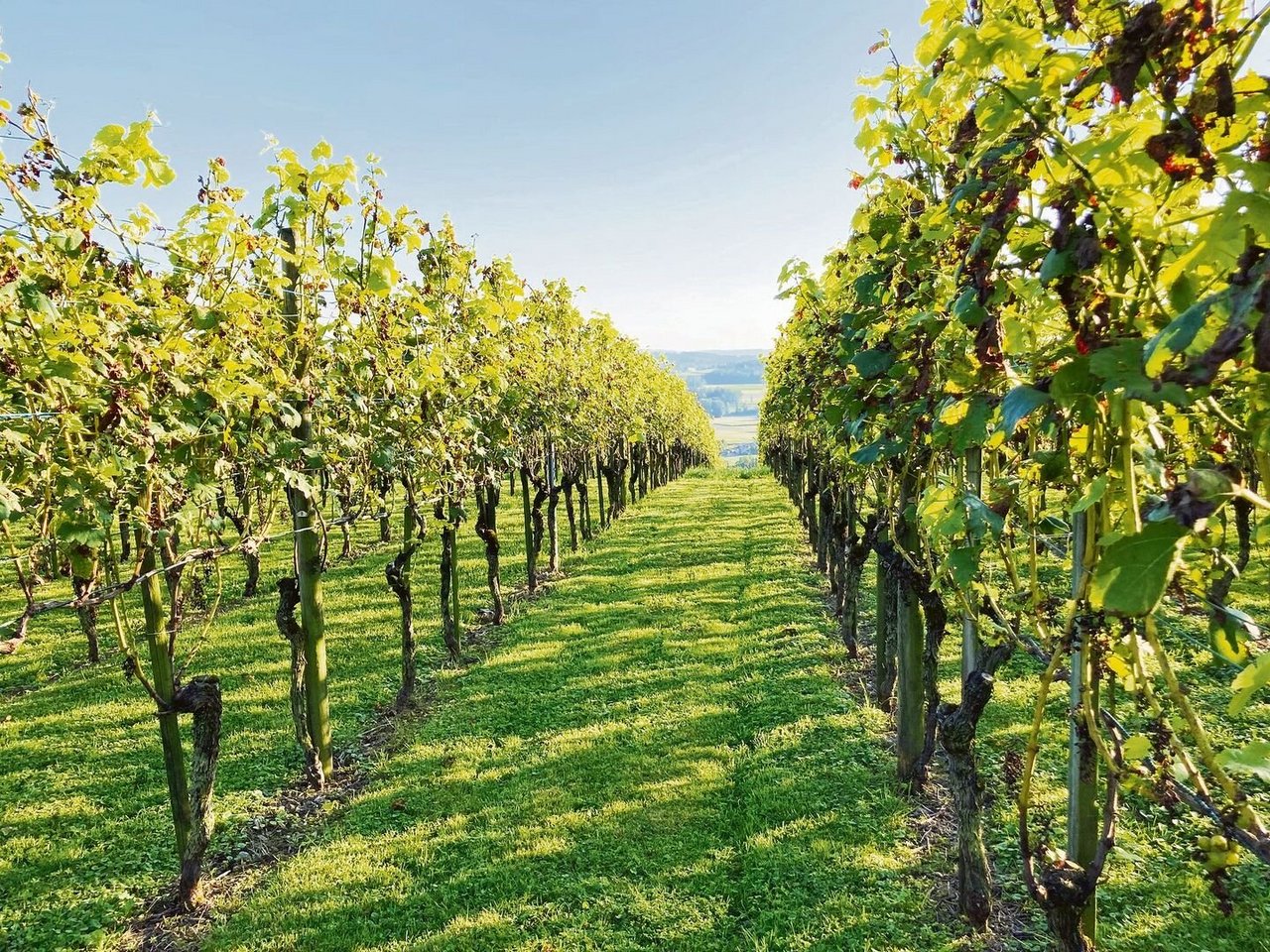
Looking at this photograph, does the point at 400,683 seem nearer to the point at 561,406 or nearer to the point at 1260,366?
the point at 561,406

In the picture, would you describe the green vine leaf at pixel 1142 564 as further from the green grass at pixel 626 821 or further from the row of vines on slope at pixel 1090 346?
the green grass at pixel 626 821

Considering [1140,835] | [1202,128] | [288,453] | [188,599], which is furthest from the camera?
[188,599]

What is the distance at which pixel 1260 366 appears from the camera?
853 millimetres

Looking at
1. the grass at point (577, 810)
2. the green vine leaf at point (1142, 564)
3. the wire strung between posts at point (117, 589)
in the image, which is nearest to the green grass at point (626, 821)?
the grass at point (577, 810)

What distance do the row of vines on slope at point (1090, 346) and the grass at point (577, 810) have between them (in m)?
0.40

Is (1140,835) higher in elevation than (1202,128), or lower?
lower

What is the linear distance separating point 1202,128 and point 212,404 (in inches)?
183

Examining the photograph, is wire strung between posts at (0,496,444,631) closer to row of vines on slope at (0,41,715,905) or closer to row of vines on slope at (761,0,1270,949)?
row of vines on slope at (0,41,715,905)

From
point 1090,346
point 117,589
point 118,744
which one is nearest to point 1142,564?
point 1090,346

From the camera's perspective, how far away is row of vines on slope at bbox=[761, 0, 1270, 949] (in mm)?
1137

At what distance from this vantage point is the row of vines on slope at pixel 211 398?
321 cm

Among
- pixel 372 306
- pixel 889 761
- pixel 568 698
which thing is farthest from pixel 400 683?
pixel 889 761

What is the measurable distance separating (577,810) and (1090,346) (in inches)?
195

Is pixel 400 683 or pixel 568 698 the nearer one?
pixel 568 698
